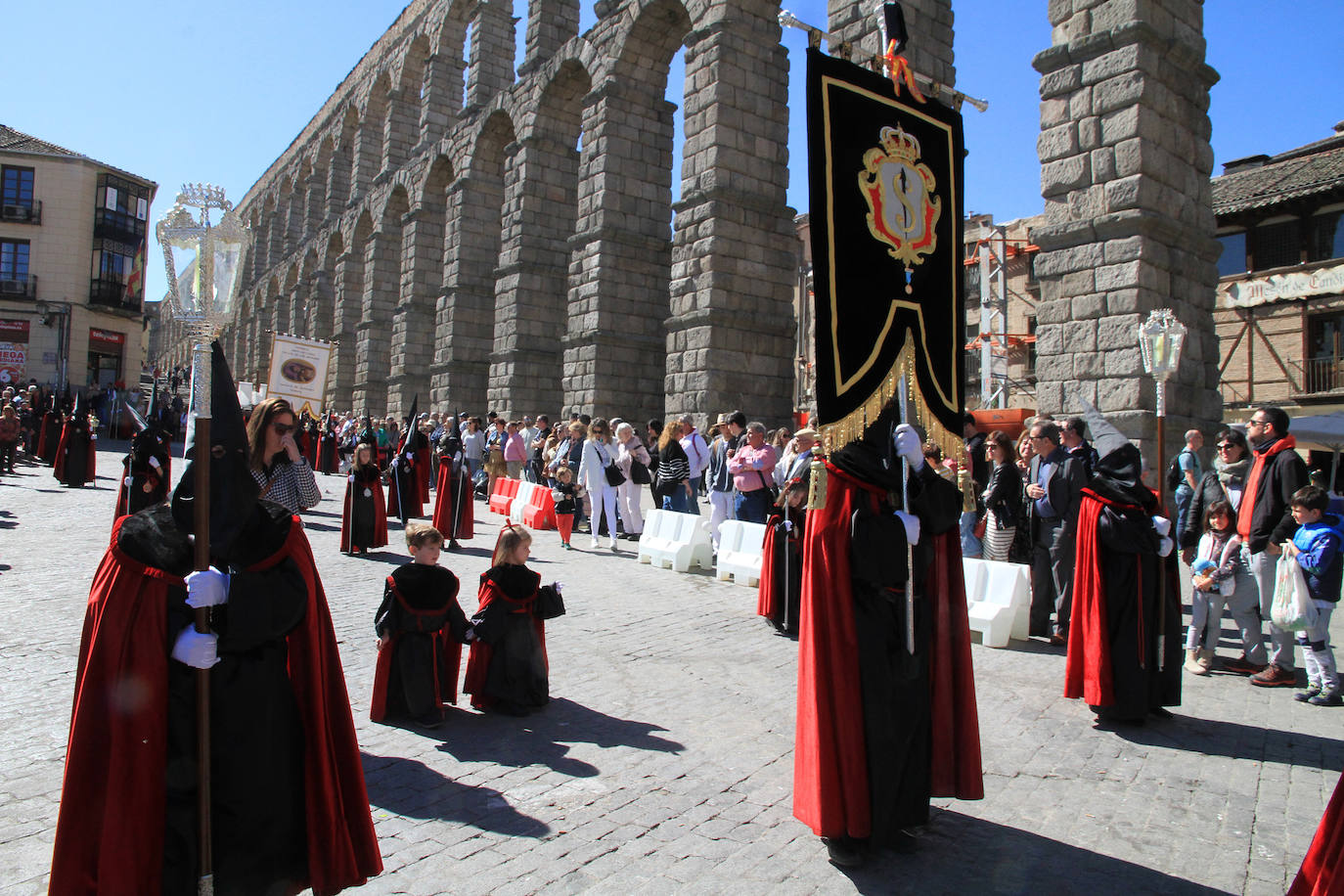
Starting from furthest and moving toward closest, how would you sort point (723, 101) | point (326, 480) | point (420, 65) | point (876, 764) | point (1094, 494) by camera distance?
point (420, 65)
point (326, 480)
point (723, 101)
point (1094, 494)
point (876, 764)

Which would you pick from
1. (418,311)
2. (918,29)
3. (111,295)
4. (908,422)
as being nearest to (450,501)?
(908,422)

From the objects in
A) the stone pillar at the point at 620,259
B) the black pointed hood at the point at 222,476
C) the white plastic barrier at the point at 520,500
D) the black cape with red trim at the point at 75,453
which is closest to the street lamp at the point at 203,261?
the black pointed hood at the point at 222,476

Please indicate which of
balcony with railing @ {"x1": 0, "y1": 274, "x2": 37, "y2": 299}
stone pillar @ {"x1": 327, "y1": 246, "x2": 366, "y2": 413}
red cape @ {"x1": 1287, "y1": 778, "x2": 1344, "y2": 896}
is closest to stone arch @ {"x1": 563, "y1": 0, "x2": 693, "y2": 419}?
red cape @ {"x1": 1287, "y1": 778, "x2": 1344, "y2": 896}

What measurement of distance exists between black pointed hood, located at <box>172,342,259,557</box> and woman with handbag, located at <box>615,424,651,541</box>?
8895 millimetres

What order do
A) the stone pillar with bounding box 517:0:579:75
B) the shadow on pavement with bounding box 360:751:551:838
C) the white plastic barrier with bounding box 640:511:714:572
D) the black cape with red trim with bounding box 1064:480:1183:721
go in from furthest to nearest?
the stone pillar with bounding box 517:0:579:75 < the white plastic barrier with bounding box 640:511:714:572 < the black cape with red trim with bounding box 1064:480:1183:721 < the shadow on pavement with bounding box 360:751:551:838

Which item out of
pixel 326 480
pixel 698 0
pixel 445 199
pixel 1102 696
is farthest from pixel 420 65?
pixel 1102 696

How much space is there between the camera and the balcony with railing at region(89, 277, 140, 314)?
3791cm

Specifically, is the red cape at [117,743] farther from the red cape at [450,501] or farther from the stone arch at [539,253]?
the stone arch at [539,253]

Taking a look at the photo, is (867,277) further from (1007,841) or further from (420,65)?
(420,65)

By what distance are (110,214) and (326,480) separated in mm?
26454

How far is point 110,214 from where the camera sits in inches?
1531

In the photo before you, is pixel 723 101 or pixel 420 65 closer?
pixel 723 101

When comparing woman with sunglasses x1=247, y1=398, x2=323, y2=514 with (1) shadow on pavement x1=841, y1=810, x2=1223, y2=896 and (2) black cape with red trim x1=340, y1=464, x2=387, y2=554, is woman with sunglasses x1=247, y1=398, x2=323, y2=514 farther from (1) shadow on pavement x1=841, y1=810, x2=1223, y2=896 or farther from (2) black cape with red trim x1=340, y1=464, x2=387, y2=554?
(2) black cape with red trim x1=340, y1=464, x2=387, y2=554

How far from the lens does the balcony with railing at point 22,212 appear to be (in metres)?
36.7
